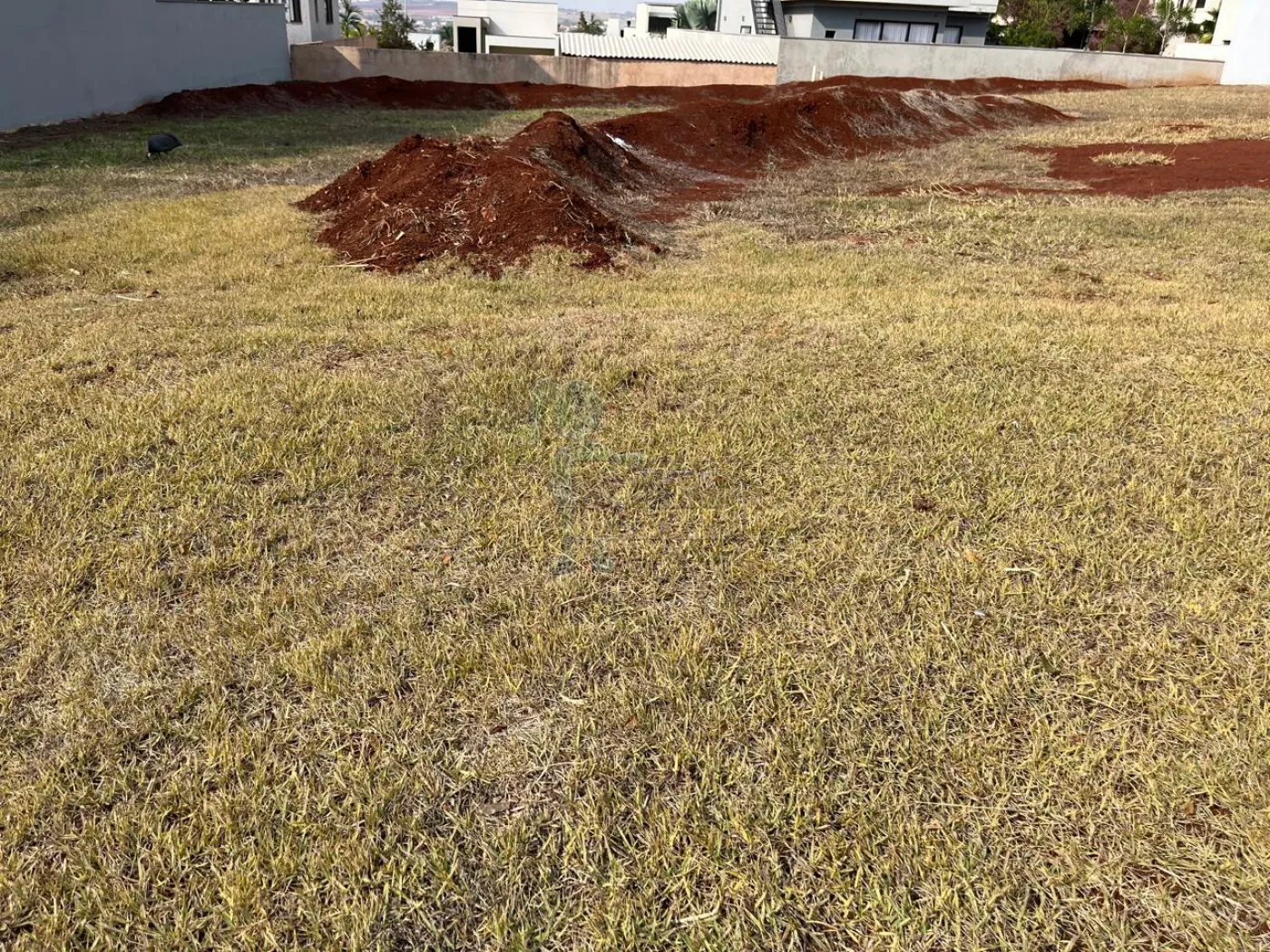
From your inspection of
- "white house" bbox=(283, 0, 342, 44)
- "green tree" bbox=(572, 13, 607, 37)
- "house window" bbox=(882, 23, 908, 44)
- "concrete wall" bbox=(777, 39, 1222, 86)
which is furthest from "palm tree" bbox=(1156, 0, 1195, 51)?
"white house" bbox=(283, 0, 342, 44)

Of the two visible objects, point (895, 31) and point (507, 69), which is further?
point (895, 31)

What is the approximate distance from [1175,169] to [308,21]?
36821mm

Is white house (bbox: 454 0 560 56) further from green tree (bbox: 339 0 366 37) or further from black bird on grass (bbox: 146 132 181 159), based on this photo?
black bird on grass (bbox: 146 132 181 159)

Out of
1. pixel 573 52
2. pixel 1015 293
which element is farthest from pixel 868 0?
pixel 1015 293

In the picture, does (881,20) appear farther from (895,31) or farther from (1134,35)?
(1134,35)

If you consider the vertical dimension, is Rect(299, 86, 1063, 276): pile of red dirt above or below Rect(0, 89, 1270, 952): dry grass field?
above

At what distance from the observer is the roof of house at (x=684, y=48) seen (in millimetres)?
31891

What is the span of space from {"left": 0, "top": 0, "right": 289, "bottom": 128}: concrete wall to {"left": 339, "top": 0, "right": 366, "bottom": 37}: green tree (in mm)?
25493

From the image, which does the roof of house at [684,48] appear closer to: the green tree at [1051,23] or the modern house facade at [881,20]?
the modern house facade at [881,20]

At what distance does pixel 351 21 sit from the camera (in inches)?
2053

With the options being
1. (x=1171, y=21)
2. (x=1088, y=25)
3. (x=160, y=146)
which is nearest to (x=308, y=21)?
(x=160, y=146)

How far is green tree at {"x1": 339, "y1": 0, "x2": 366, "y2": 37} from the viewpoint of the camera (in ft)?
159

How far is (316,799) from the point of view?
208cm

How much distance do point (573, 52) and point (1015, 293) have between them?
1403 inches
